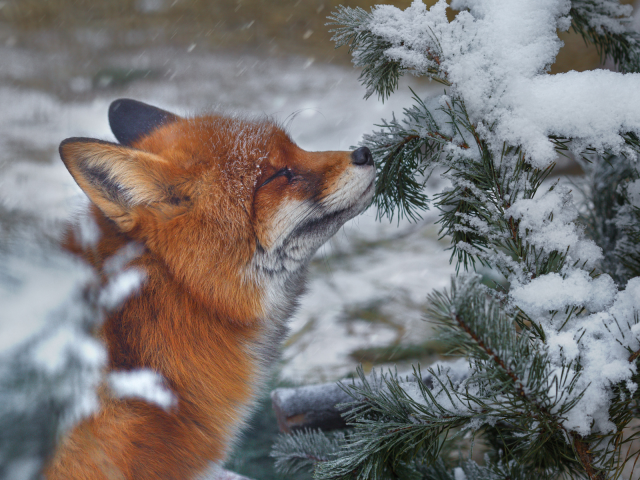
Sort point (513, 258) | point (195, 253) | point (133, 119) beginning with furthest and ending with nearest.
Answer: point (133, 119)
point (195, 253)
point (513, 258)

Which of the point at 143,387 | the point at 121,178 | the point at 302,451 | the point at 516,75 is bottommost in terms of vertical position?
the point at 302,451

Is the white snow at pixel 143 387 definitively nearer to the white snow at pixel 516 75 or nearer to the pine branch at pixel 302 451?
the pine branch at pixel 302 451

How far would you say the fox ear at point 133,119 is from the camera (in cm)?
77

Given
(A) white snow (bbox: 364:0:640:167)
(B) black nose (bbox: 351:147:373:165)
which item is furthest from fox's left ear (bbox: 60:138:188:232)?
(A) white snow (bbox: 364:0:640:167)

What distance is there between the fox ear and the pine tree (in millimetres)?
385

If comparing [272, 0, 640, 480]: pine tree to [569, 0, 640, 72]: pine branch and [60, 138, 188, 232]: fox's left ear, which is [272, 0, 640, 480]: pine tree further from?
[60, 138, 188, 232]: fox's left ear

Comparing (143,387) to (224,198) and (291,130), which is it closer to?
(224,198)

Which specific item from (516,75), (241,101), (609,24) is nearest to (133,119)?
(241,101)

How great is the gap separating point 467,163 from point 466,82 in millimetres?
114

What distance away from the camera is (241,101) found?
33.4 inches

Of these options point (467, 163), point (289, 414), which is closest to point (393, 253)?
point (289, 414)

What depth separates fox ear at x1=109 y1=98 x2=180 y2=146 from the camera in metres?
0.77

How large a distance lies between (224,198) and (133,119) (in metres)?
0.27

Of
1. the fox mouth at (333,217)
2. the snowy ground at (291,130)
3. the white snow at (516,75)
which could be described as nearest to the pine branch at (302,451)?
the snowy ground at (291,130)
